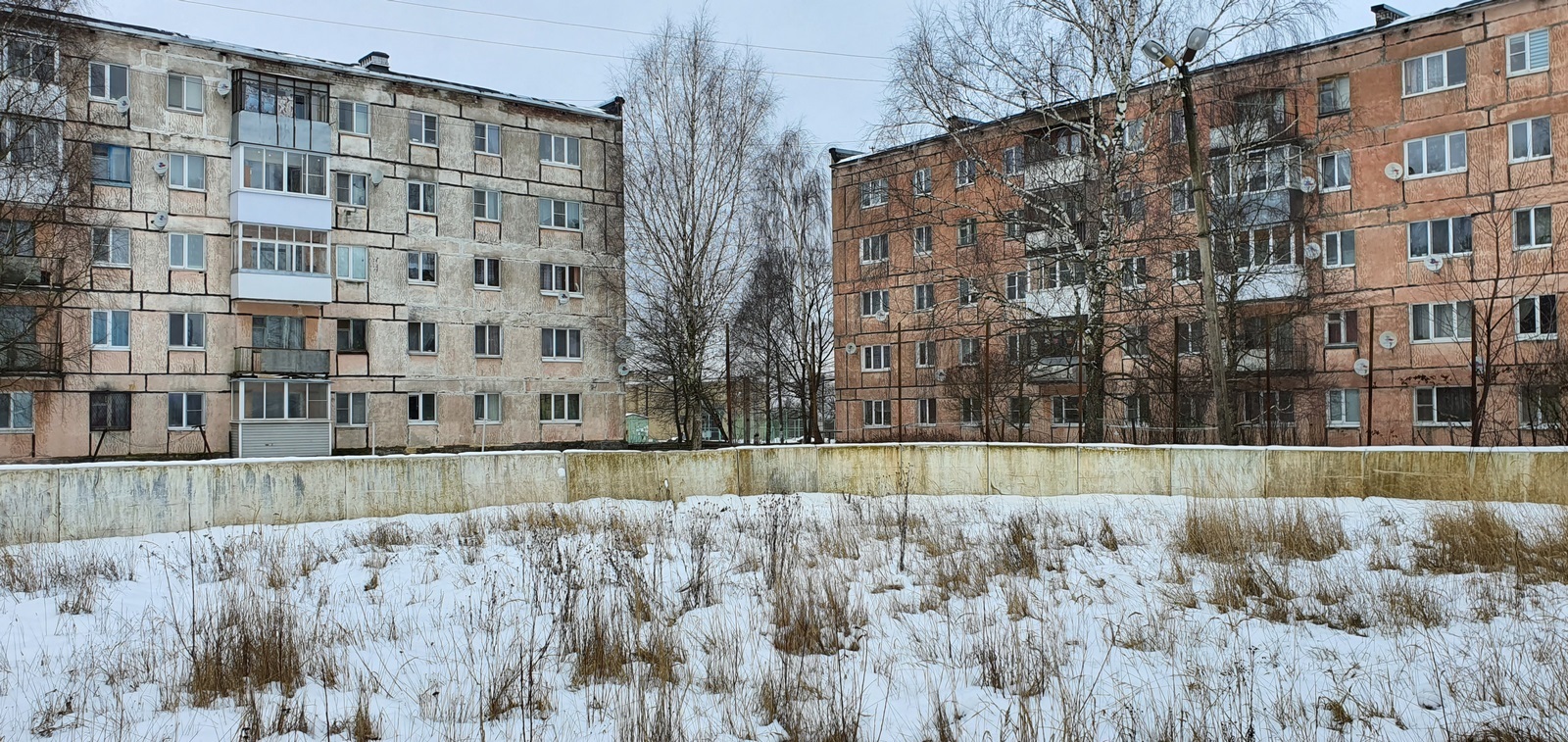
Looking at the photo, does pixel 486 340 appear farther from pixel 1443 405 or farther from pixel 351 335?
pixel 1443 405

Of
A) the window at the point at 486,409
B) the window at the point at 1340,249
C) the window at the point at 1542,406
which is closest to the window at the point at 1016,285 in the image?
the window at the point at 1340,249

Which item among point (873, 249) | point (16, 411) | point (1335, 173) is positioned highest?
point (1335, 173)

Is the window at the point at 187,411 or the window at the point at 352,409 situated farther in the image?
the window at the point at 352,409

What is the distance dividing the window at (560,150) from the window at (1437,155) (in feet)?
96.7

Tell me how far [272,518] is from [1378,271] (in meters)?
31.0

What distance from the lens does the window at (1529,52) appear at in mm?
29562

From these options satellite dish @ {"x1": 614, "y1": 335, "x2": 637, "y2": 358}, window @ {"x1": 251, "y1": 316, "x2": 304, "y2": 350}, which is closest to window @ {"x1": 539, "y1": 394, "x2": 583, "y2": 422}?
satellite dish @ {"x1": 614, "y1": 335, "x2": 637, "y2": 358}

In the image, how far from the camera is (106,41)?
33.7m

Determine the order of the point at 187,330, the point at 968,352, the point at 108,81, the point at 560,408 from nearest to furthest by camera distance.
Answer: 1. the point at 108,81
2. the point at 187,330
3. the point at 968,352
4. the point at 560,408

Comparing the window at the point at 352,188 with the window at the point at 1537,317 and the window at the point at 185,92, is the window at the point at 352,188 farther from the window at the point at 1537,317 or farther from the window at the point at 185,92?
the window at the point at 1537,317

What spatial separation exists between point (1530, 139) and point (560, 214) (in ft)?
107

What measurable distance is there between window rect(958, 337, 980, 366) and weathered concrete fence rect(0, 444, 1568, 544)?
60.9 feet

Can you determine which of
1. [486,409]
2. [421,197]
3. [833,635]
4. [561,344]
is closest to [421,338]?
[486,409]

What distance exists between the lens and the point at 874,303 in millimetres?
46844
